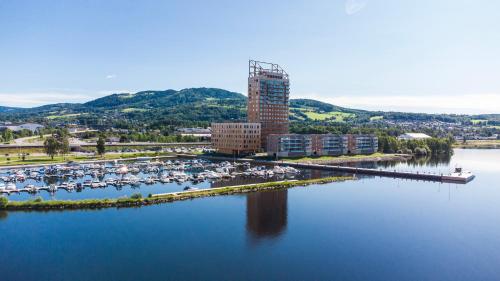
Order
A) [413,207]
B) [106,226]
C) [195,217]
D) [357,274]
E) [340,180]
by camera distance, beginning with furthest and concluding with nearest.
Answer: [340,180] < [413,207] < [195,217] < [106,226] < [357,274]

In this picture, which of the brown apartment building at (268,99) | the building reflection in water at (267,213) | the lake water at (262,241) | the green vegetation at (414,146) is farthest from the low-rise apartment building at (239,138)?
the lake water at (262,241)

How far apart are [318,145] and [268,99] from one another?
18.7 m

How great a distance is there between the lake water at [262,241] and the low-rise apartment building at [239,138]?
47.0 metres

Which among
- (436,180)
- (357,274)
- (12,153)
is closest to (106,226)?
(357,274)

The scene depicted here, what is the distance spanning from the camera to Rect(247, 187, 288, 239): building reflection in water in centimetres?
3623

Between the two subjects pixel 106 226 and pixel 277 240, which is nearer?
pixel 277 240

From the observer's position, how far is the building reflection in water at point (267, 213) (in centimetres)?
3623

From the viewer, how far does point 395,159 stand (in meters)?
104

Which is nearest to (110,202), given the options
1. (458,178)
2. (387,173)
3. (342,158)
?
(387,173)

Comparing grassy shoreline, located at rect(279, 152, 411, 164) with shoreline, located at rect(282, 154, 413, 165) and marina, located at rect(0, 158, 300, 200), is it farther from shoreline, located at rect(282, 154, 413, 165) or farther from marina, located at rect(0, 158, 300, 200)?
marina, located at rect(0, 158, 300, 200)

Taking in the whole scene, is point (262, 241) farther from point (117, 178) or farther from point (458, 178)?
point (458, 178)

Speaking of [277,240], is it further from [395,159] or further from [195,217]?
[395,159]

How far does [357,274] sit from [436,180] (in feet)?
152

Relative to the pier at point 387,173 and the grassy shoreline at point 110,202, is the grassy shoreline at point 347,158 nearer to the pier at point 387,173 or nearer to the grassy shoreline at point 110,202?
the pier at point 387,173
